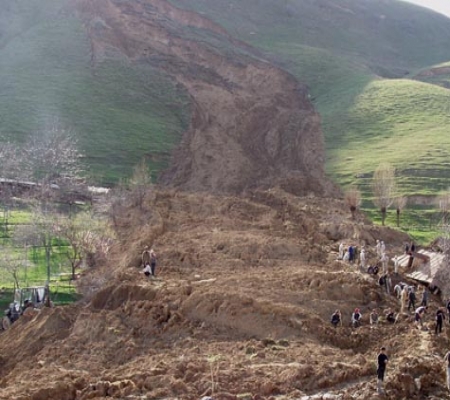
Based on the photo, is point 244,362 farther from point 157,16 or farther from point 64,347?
point 157,16

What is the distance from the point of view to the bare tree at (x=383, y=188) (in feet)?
148

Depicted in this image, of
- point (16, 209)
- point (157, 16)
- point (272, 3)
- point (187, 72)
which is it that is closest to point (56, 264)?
point (16, 209)

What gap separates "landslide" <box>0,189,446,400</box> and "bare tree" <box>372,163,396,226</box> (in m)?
15.6

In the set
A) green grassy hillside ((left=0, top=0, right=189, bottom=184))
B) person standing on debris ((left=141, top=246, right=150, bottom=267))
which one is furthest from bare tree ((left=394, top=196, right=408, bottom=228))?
person standing on debris ((left=141, top=246, right=150, bottom=267))

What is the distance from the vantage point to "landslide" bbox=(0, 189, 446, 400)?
15.9 metres

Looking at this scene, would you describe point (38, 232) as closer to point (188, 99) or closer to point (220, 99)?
point (188, 99)

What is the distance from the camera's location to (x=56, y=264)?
33.5m

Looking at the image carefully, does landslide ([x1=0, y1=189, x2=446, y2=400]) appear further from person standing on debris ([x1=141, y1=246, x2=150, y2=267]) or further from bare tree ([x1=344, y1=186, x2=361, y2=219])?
bare tree ([x1=344, y1=186, x2=361, y2=219])

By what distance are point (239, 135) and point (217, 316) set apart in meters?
47.1

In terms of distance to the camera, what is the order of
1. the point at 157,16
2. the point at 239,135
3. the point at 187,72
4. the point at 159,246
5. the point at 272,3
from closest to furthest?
the point at 159,246 → the point at 239,135 → the point at 187,72 → the point at 157,16 → the point at 272,3

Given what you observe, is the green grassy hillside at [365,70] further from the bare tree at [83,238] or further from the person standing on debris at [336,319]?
the person standing on debris at [336,319]

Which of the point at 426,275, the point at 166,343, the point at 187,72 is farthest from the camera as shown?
the point at 187,72

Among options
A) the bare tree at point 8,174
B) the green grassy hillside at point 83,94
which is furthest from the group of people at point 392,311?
the green grassy hillside at point 83,94

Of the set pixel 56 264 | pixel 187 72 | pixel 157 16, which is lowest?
pixel 56 264
